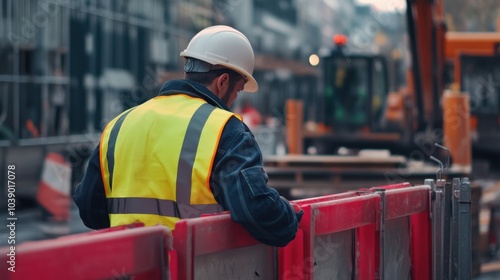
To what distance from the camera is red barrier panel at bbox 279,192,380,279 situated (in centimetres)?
447

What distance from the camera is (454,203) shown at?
567 cm

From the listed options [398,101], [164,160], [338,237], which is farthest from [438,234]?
[398,101]

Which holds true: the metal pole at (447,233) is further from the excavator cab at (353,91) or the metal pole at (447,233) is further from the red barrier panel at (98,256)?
the excavator cab at (353,91)

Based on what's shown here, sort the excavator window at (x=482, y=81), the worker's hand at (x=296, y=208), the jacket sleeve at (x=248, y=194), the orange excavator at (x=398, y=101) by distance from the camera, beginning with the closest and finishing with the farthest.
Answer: the jacket sleeve at (x=248, y=194) → the worker's hand at (x=296, y=208) → the orange excavator at (x=398, y=101) → the excavator window at (x=482, y=81)

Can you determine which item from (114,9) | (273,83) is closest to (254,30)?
(273,83)

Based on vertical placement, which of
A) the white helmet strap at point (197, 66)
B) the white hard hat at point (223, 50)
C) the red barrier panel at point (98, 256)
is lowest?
the red barrier panel at point (98, 256)

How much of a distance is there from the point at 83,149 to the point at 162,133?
2233 cm

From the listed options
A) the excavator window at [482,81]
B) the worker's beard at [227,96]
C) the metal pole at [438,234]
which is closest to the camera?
the worker's beard at [227,96]

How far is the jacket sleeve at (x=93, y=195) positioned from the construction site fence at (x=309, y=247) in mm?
756

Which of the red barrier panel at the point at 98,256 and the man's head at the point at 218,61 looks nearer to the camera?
the red barrier panel at the point at 98,256

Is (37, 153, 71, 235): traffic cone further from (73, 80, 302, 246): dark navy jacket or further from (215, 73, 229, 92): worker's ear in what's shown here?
(73, 80, 302, 246): dark navy jacket

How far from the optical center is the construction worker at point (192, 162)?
4.05 m

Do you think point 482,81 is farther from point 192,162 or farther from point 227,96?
point 192,162

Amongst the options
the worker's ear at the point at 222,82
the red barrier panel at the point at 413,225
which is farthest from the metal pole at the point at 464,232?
the worker's ear at the point at 222,82
